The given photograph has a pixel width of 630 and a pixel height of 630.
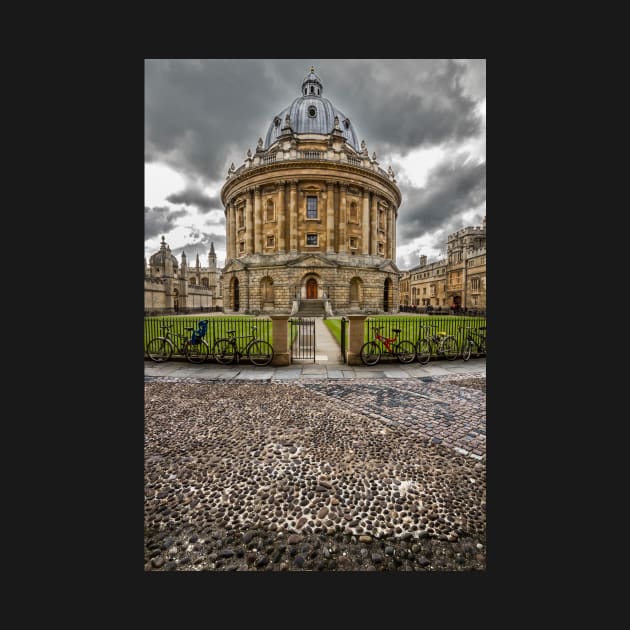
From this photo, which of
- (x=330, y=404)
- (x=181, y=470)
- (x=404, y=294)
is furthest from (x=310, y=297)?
(x=404, y=294)

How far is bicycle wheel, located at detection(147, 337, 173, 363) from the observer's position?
8711 millimetres

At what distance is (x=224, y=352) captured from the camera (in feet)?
27.5

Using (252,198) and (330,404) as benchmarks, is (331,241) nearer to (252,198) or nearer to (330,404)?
(252,198)

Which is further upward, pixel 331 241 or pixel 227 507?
pixel 331 241

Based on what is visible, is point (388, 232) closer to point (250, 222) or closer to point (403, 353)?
point (250, 222)

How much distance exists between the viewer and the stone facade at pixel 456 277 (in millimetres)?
38125

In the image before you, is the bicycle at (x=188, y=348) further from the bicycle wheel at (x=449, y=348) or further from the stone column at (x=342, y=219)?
the stone column at (x=342, y=219)

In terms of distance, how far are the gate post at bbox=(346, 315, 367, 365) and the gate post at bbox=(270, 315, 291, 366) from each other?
1.97 meters

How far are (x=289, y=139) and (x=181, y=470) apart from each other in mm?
39655

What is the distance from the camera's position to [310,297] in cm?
2920

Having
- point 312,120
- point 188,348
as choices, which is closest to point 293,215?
point 312,120

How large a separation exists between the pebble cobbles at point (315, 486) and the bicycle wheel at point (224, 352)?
122 inches

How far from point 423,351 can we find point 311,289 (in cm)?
2104

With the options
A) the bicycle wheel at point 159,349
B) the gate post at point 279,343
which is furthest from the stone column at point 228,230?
the gate post at point 279,343
